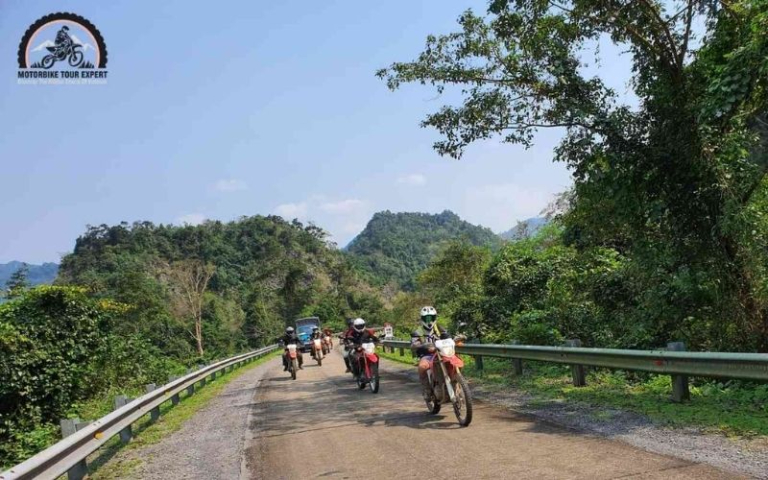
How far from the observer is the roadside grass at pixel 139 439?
23.5 feet

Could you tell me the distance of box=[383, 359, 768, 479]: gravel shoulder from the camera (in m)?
4.85

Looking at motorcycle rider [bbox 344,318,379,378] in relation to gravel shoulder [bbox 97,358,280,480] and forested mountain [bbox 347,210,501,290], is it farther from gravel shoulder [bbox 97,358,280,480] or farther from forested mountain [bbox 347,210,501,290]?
forested mountain [bbox 347,210,501,290]

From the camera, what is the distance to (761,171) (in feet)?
27.3

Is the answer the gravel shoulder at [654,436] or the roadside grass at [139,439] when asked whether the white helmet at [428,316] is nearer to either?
the gravel shoulder at [654,436]

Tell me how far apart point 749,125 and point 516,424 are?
245 inches

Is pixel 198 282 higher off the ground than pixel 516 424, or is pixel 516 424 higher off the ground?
pixel 198 282

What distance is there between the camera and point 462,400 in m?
7.54

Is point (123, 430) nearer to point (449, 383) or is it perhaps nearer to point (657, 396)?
point (449, 383)

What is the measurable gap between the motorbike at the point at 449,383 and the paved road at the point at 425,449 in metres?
0.20

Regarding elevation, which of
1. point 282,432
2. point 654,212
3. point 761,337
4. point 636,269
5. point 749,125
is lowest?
point 282,432

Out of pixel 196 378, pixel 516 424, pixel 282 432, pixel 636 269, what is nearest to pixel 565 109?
pixel 636 269

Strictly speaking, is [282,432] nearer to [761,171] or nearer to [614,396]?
[614,396]

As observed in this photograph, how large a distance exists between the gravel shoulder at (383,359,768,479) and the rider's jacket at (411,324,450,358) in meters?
1.41

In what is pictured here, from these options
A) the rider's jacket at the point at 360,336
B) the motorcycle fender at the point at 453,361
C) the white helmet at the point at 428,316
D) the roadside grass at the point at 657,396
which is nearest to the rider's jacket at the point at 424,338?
the white helmet at the point at 428,316
